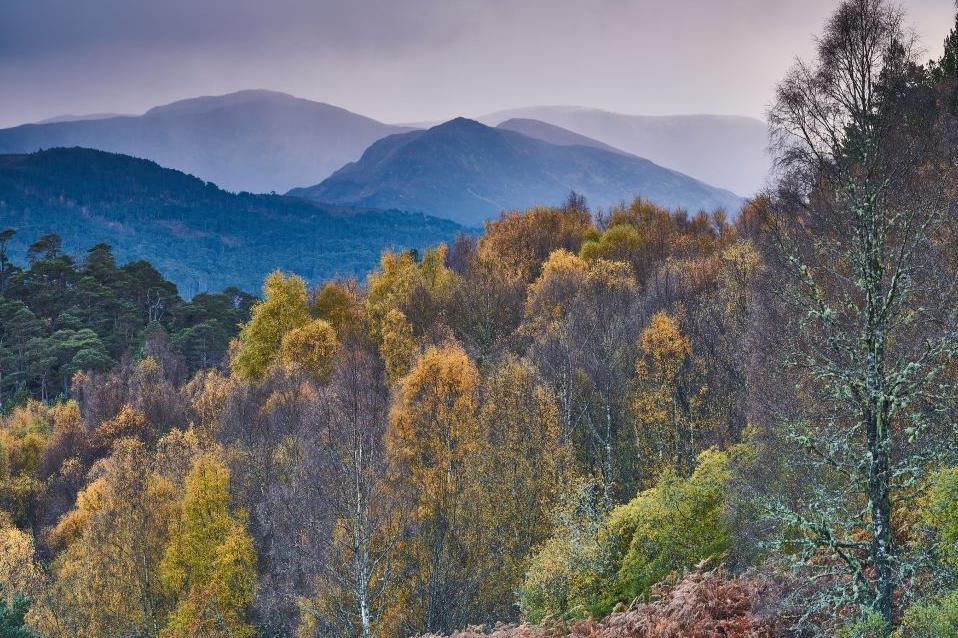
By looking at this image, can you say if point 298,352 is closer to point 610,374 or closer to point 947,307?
point 610,374

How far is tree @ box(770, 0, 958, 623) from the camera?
403 inches

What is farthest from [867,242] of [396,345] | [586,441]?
[396,345]

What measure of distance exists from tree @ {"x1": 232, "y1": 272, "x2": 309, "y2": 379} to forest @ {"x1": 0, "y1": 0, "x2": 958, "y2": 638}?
26cm

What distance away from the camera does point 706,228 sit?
2901 inches

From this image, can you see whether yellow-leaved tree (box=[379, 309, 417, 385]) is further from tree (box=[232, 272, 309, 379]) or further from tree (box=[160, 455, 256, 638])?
tree (box=[160, 455, 256, 638])

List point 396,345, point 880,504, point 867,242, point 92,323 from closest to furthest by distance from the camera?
point 880,504 → point 867,242 → point 396,345 → point 92,323

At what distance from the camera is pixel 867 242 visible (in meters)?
10.8

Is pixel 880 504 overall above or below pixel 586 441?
above

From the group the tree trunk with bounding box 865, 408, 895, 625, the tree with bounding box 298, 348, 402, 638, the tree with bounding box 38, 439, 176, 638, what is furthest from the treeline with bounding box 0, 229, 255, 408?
the tree trunk with bounding box 865, 408, 895, 625

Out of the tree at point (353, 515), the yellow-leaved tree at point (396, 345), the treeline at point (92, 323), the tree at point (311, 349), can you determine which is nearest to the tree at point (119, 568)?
the tree at point (311, 349)

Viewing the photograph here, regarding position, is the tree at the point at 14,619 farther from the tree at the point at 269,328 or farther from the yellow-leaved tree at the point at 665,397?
the tree at the point at 269,328

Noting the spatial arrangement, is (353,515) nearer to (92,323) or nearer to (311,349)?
(311,349)

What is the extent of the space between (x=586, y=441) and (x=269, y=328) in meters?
29.2

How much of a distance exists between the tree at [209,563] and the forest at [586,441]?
0.17 meters
